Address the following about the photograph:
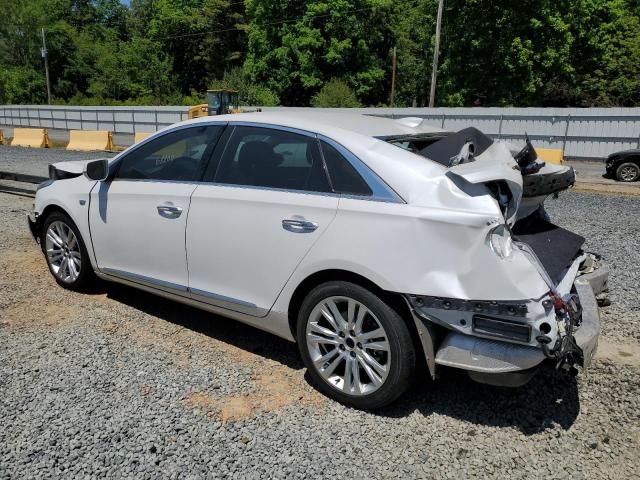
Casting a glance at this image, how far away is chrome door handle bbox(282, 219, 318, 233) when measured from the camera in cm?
317

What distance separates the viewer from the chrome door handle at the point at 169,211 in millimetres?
3828

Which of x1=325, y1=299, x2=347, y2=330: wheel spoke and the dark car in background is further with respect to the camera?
the dark car in background

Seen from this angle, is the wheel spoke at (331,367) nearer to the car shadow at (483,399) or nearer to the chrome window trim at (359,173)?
the car shadow at (483,399)

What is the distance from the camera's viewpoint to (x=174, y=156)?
4.11m

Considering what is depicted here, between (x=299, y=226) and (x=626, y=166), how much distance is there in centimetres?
1394

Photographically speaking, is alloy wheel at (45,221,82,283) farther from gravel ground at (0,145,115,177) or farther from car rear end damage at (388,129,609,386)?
gravel ground at (0,145,115,177)

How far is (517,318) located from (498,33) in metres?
36.7

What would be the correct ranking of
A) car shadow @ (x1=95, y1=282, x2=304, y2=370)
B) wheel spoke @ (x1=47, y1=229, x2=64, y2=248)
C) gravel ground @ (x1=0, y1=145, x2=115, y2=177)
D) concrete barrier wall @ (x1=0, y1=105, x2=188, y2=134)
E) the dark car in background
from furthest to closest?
concrete barrier wall @ (x1=0, y1=105, x2=188, y2=134) < the dark car in background < gravel ground @ (x1=0, y1=145, x2=115, y2=177) < wheel spoke @ (x1=47, y1=229, x2=64, y2=248) < car shadow @ (x1=95, y1=282, x2=304, y2=370)

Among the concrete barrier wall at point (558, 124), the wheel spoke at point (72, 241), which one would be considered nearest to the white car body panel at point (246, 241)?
the wheel spoke at point (72, 241)

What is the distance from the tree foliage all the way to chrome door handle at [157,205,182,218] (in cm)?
3337

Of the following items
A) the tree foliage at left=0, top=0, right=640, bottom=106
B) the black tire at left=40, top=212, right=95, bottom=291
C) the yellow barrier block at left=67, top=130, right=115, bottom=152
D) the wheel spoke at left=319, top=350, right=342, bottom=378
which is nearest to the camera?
the wheel spoke at left=319, top=350, right=342, bottom=378

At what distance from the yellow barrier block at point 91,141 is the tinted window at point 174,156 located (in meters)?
18.0

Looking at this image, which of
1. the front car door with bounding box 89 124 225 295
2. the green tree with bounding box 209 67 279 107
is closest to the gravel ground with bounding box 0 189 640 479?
the front car door with bounding box 89 124 225 295

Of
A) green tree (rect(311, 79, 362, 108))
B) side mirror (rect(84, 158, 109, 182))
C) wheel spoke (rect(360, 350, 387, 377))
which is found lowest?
wheel spoke (rect(360, 350, 387, 377))
